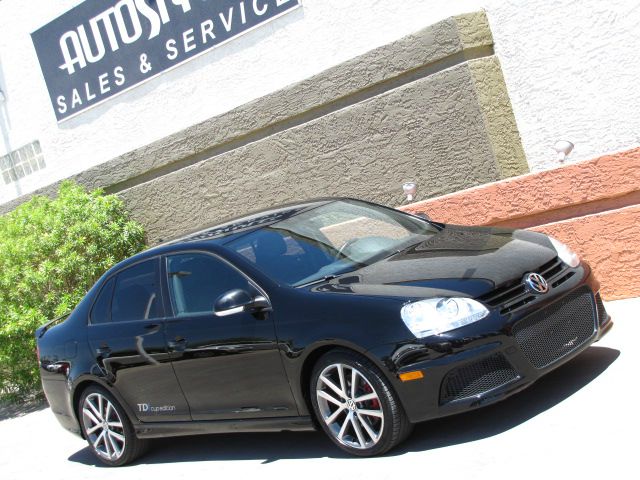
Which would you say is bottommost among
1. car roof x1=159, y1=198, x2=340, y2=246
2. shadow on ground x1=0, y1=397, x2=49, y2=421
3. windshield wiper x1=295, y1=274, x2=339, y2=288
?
shadow on ground x1=0, y1=397, x2=49, y2=421

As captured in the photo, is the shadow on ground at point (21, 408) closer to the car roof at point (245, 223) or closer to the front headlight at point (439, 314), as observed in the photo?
the car roof at point (245, 223)

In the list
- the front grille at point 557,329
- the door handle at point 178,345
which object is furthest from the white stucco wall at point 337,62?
the door handle at point 178,345

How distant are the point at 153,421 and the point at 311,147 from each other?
473 centimetres

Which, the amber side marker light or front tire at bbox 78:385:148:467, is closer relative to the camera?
the amber side marker light

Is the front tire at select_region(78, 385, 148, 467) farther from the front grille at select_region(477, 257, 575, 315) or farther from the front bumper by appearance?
the front grille at select_region(477, 257, 575, 315)

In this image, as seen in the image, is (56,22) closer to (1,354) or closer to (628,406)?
(1,354)

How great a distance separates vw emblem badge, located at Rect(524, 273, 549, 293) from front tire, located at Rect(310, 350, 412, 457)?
1.05 meters

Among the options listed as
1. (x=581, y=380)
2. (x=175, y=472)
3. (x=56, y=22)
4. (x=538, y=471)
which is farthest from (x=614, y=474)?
(x=56, y=22)

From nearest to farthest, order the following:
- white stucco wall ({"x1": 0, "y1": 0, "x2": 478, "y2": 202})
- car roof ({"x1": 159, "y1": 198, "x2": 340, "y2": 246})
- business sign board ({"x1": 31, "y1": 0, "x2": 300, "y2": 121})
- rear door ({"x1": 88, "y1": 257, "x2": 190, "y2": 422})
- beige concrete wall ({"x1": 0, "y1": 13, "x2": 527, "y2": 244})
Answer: rear door ({"x1": 88, "y1": 257, "x2": 190, "y2": 422}), car roof ({"x1": 159, "y1": 198, "x2": 340, "y2": 246}), beige concrete wall ({"x1": 0, "y1": 13, "x2": 527, "y2": 244}), white stucco wall ({"x1": 0, "y1": 0, "x2": 478, "y2": 202}), business sign board ({"x1": 31, "y1": 0, "x2": 300, "y2": 121})

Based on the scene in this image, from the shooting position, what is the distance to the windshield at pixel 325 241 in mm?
6406

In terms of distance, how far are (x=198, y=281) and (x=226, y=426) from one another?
1002 mm

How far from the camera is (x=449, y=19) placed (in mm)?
9820

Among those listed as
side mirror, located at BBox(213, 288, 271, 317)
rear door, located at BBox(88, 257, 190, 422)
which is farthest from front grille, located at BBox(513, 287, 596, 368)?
rear door, located at BBox(88, 257, 190, 422)

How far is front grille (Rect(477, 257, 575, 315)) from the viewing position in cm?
561
